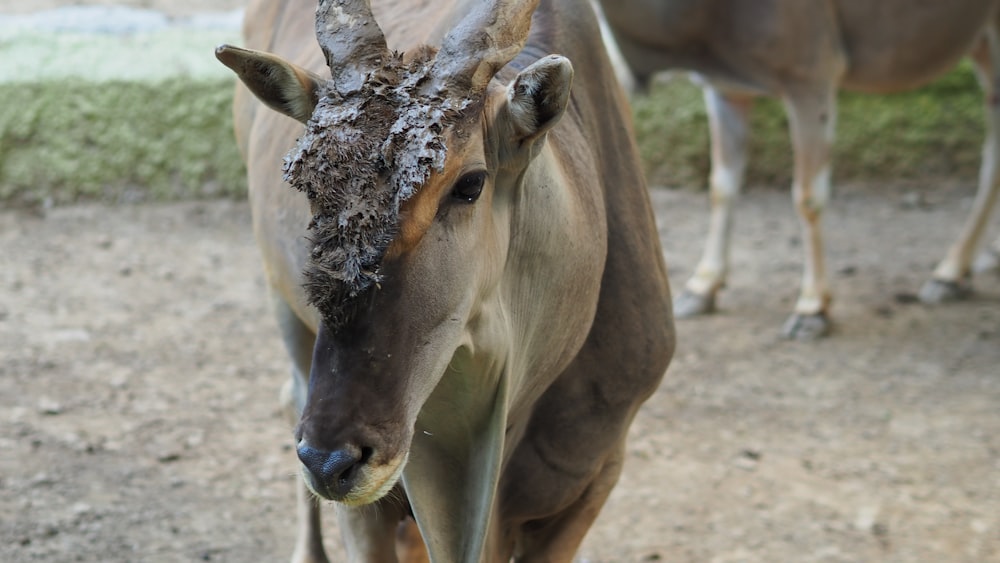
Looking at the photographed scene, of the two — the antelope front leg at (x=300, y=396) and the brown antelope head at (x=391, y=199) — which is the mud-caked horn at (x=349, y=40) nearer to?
the brown antelope head at (x=391, y=199)

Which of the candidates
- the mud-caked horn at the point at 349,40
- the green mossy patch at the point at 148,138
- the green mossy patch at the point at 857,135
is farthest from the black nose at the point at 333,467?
the green mossy patch at the point at 857,135

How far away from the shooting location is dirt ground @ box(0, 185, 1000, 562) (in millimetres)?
3750

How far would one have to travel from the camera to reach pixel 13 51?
6.86m

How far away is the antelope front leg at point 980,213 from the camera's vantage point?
598 centimetres

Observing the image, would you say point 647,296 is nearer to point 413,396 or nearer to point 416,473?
point 416,473

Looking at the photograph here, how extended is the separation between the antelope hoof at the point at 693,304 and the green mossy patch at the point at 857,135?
156cm

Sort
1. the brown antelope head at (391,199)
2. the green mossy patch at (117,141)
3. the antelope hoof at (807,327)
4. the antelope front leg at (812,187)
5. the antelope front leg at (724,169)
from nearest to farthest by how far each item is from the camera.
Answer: the brown antelope head at (391,199)
the antelope front leg at (812,187)
the antelope hoof at (807,327)
the antelope front leg at (724,169)
the green mossy patch at (117,141)

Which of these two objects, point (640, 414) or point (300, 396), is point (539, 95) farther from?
point (640, 414)

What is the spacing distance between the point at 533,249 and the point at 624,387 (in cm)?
57

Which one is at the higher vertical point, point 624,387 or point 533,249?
point 533,249

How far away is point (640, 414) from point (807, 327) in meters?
1.22

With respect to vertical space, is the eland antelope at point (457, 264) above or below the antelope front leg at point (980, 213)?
above

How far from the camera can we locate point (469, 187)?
185 centimetres

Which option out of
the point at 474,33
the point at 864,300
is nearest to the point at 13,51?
the point at 864,300
